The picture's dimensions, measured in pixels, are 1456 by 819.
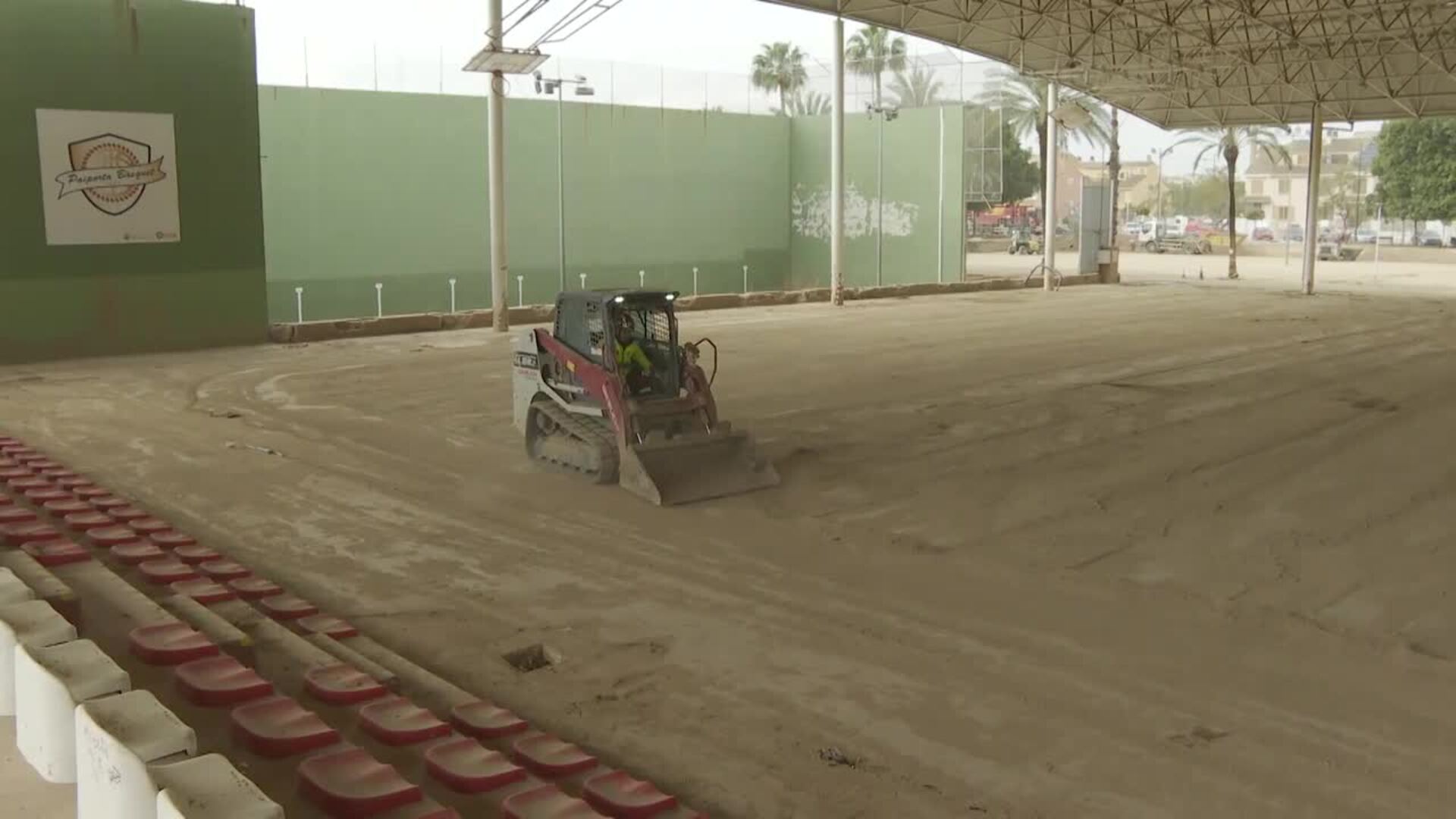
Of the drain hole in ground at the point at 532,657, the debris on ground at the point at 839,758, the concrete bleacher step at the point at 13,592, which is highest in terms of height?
the concrete bleacher step at the point at 13,592

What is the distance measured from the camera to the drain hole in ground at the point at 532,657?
7.16 meters

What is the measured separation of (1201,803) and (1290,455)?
7837mm

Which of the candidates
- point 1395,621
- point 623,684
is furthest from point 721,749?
point 1395,621

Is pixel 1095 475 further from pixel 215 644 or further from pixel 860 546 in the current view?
pixel 215 644

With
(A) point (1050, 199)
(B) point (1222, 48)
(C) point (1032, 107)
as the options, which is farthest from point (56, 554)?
(C) point (1032, 107)

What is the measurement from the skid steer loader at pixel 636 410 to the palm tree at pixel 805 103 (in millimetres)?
29900

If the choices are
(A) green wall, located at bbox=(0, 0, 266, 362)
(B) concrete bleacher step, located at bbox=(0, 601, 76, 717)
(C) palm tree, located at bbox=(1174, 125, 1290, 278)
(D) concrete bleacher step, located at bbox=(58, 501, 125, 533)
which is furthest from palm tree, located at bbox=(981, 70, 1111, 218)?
(B) concrete bleacher step, located at bbox=(0, 601, 76, 717)

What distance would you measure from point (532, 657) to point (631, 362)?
15.5 feet

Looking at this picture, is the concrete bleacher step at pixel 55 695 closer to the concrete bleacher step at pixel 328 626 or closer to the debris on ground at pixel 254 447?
the concrete bleacher step at pixel 328 626

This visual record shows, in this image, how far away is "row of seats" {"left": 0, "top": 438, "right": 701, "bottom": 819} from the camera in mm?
4988

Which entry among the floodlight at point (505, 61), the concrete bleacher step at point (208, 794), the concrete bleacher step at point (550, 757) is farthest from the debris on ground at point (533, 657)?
the floodlight at point (505, 61)

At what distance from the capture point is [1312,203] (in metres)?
35.5

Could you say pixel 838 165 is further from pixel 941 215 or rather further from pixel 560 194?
pixel 941 215

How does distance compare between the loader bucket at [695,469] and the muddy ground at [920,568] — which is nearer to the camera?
the muddy ground at [920,568]
